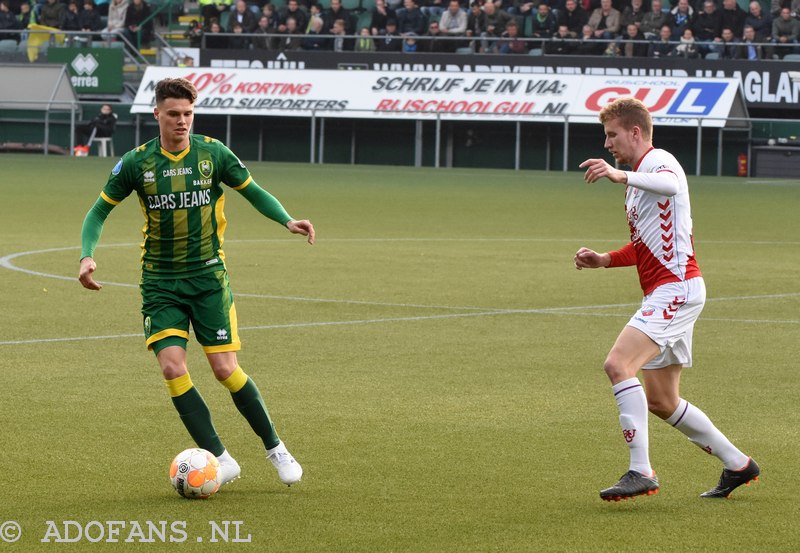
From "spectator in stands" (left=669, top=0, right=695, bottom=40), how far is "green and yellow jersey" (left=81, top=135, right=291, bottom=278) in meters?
29.7

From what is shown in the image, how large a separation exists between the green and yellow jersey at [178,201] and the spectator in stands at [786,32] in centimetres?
2940

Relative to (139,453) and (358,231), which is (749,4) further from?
(139,453)

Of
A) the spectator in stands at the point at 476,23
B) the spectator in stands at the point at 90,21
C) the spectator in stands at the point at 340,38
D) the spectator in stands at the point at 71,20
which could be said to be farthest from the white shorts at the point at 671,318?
the spectator in stands at the point at 71,20

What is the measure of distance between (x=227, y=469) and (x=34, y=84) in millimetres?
32464

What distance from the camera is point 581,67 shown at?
1355 inches

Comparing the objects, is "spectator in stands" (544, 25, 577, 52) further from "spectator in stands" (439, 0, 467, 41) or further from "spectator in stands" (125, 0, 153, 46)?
"spectator in stands" (125, 0, 153, 46)

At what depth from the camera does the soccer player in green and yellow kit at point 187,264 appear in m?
6.14

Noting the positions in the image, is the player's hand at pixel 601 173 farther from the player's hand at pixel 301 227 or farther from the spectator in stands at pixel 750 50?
the spectator in stands at pixel 750 50

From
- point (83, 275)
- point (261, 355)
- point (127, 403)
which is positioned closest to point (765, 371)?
point (261, 355)

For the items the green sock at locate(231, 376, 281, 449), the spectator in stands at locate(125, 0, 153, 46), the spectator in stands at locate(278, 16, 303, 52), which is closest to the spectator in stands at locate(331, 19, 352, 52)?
the spectator in stands at locate(278, 16, 303, 52)

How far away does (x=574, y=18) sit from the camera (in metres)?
35.2

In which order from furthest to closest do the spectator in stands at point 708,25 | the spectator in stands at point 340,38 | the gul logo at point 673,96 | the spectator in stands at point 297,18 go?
the spectator in stands at point 297,18 → the spectator in stands at point 340,38 → the spectator in stands at point 708,25 → the gul logo at point 673,96

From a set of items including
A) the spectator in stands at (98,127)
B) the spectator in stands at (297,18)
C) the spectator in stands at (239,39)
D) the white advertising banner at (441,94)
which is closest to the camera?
the white advertising banner at (441,94)

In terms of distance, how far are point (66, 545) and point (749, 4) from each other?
110 feet
